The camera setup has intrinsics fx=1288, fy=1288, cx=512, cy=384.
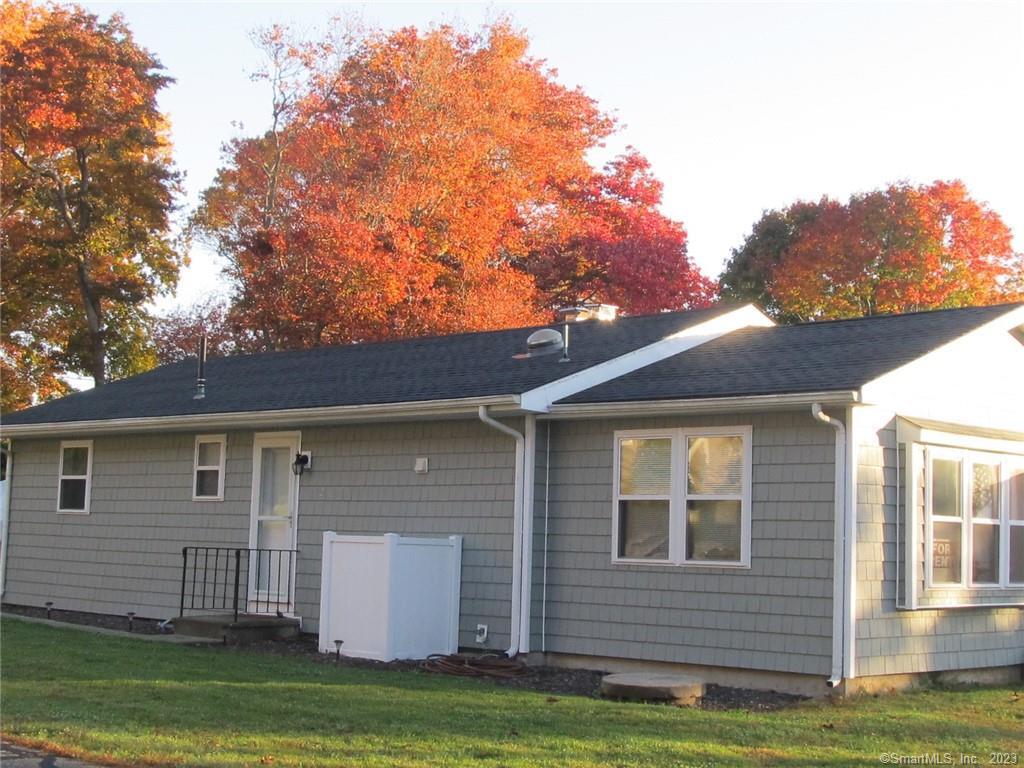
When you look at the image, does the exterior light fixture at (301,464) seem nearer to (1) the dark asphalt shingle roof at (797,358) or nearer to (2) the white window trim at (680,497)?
(1) the dark asphalt shingle roof at (797,358)

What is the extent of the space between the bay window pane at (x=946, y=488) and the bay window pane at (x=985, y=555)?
387 mm

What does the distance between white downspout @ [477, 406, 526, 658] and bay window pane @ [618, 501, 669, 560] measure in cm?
105

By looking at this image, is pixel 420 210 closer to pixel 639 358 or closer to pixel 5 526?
pixel 5 526

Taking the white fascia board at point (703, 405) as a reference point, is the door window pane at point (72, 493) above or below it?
below

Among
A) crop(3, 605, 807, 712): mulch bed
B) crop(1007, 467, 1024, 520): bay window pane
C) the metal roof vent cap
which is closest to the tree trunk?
crop(3, 605, 807, 712): mulch bed

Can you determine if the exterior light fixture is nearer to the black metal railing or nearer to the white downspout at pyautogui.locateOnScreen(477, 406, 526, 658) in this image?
the black metal railing

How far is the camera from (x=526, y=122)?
104 ft

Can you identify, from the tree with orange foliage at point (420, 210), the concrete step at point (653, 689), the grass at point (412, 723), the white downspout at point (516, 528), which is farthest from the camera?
the tree with orange foliage at point (420, 210)

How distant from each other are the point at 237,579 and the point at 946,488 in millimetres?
7450

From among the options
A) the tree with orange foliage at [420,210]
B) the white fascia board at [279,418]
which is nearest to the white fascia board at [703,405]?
the white fascia board at [279,418]

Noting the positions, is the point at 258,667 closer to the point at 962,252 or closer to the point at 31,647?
the point at 31,647

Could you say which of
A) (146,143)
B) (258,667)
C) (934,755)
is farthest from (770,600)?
(146,143)

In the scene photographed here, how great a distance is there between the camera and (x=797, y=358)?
1215 centimetres

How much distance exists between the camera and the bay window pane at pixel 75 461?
17562 mm
